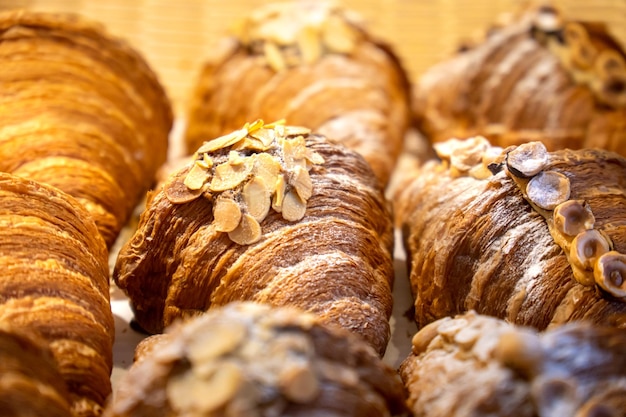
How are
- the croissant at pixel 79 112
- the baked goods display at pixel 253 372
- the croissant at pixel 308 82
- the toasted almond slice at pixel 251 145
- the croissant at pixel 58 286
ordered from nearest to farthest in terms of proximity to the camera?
the baked goods display at pixel 253 372 → the croissant at pixel 58 286 → the toasted almond slice at pixel 251 145 → the croissant at pixel 79 112 → the croissant at pixel 308 82

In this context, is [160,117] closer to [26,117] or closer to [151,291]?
[26,117]

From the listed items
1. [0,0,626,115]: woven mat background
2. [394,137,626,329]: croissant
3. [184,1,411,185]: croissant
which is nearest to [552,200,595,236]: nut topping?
[394,137,626,329]: croissant

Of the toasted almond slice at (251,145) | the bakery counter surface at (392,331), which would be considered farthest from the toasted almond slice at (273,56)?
the toasted almond slice at (251,145)

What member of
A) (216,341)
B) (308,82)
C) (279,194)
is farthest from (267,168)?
(308,82)

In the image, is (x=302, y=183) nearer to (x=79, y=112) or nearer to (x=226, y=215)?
(x=226, y=215)

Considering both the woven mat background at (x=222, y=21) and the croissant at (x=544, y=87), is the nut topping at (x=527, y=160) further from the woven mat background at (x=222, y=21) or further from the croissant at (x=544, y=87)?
the woven mat background at (x=222, y=21)

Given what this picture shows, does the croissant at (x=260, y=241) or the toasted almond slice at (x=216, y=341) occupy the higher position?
the toasted almond slice at (x=216, y=341)

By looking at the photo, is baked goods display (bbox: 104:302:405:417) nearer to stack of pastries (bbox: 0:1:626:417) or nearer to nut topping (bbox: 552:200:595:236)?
stack of pastries (bbox: 0:1:626:417)
